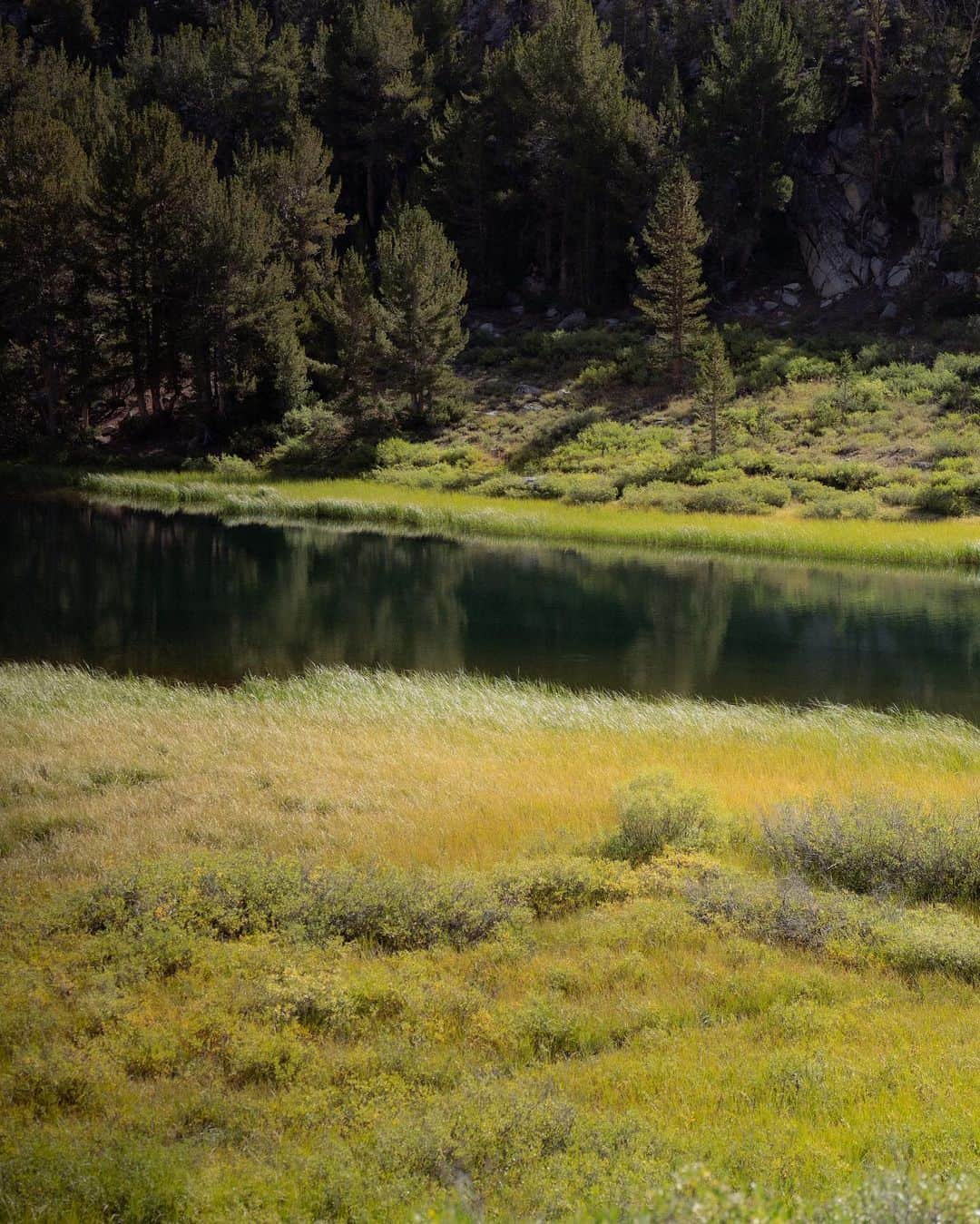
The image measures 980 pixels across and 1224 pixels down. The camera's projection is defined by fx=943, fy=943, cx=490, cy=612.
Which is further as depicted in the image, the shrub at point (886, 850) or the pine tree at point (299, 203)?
the pine tree at point (299, 203)

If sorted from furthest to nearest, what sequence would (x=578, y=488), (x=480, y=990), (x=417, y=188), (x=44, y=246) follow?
1. (x=417, y=188)
2. (x=44, y=246)
3. (x=578, y=488)
4. (x=480, y=990)

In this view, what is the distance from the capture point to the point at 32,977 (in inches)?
255

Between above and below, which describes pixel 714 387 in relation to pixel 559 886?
above

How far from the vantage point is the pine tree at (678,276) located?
57.2 meters

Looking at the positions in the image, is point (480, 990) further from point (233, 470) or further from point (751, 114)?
point (751, 114)

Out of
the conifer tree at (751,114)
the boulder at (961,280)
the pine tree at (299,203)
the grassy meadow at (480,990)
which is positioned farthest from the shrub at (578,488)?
the conifer tree at (751,114)

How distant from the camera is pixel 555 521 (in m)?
41.9

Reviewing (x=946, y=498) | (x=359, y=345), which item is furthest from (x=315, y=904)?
(x=359, y=345)

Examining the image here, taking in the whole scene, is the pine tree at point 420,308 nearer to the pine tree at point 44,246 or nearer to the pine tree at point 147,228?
the pine tree at point 147,228

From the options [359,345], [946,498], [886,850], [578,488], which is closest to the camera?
[886,850]

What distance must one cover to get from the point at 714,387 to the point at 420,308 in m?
18.6

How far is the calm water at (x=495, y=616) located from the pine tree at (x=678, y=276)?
27.1 m

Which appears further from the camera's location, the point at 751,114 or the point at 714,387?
the point at 751,114

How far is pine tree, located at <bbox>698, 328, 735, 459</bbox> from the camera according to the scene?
48.6 m
